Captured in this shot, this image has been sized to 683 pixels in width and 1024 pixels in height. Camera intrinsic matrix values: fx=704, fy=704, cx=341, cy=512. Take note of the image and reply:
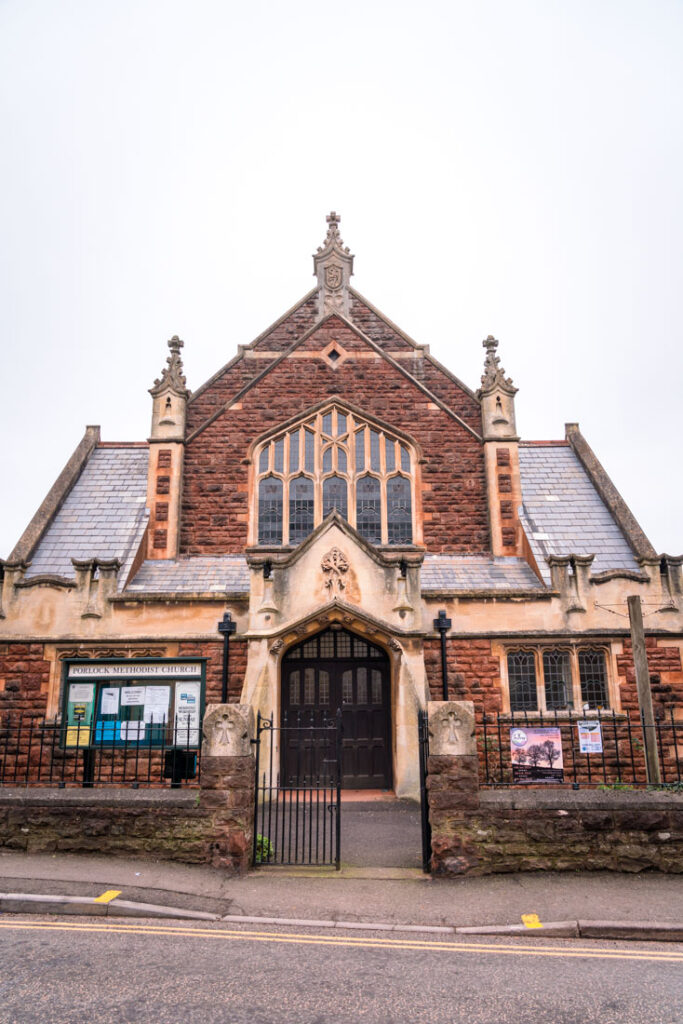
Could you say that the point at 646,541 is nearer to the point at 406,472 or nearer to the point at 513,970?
the point at 406,472

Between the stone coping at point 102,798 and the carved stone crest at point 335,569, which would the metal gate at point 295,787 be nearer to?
the stone coping at point 102,798

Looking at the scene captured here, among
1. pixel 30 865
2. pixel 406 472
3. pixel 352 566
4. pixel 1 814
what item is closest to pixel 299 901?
pixel 30 865

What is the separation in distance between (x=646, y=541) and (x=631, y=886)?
973 centimetres

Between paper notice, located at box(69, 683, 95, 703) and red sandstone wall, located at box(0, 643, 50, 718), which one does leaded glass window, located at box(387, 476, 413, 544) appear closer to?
paper notice, located at box(69, 683, 95, 703)

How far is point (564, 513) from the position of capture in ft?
56.9

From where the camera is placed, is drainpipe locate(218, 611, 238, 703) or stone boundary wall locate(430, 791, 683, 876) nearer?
stone boundary wall locate(430, 791, 683, 876)

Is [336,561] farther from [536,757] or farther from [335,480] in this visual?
[536,757]

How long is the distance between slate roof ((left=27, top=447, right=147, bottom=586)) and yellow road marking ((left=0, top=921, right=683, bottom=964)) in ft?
30.5

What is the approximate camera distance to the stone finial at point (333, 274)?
19.4 metres

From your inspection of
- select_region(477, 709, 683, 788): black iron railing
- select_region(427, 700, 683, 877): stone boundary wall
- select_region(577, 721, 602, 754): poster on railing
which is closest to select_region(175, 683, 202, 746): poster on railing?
select_region(477, 709, 683, 788): black iron railing

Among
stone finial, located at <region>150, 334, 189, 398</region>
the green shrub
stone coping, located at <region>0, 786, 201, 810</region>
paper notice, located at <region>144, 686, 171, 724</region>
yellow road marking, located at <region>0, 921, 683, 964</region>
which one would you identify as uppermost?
stone finial, located at <region>150, 334, 189, 398</region>

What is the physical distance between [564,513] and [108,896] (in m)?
13.5

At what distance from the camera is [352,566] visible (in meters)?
14.0

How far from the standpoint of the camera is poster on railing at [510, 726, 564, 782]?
496 inches
